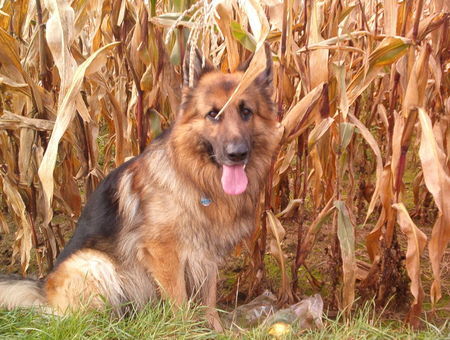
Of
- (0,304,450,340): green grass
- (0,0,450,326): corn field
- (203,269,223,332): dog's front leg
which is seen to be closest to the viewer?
(0,304,450,340): green grass

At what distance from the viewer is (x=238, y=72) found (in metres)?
2.96

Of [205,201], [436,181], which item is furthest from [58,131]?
[436,181]

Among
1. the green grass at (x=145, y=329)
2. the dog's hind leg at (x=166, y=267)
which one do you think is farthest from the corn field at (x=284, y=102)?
the dog's hind leg at (x=166, y=267)

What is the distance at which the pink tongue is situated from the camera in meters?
2.77

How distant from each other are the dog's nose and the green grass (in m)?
0.82

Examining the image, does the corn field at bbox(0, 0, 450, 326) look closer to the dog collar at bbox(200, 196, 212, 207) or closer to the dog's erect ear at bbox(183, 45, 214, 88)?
the dog's erect ear at bbox(183, 45, 214, 88)

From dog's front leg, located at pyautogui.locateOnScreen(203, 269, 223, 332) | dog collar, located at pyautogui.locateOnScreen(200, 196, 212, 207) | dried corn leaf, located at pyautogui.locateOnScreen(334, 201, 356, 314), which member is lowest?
dog's front leg, located at pyautogui.locateOnScreen(203, 269, 223, 332)

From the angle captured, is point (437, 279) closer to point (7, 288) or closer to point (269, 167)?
A: point (269, 167)

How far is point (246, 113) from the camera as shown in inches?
112

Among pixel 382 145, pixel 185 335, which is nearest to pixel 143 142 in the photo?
pixel 185 335

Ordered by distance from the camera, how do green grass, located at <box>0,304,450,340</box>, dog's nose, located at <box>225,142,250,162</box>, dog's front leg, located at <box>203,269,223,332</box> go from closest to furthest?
1. green grass, located at <box>0,304,450,340</box>
2. dog's nose, located at <box>225,142,250,162</box>
3. dog's front leg, located at <box>203,269,223,332</box>

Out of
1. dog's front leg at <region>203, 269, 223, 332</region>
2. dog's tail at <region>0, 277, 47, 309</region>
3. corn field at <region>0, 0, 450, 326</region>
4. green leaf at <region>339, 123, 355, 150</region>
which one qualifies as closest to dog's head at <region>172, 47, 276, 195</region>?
corn field at <region>0, 0, 450, 326</region>

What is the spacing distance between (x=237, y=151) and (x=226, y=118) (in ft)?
0.74

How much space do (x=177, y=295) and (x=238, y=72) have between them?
1.34 m
